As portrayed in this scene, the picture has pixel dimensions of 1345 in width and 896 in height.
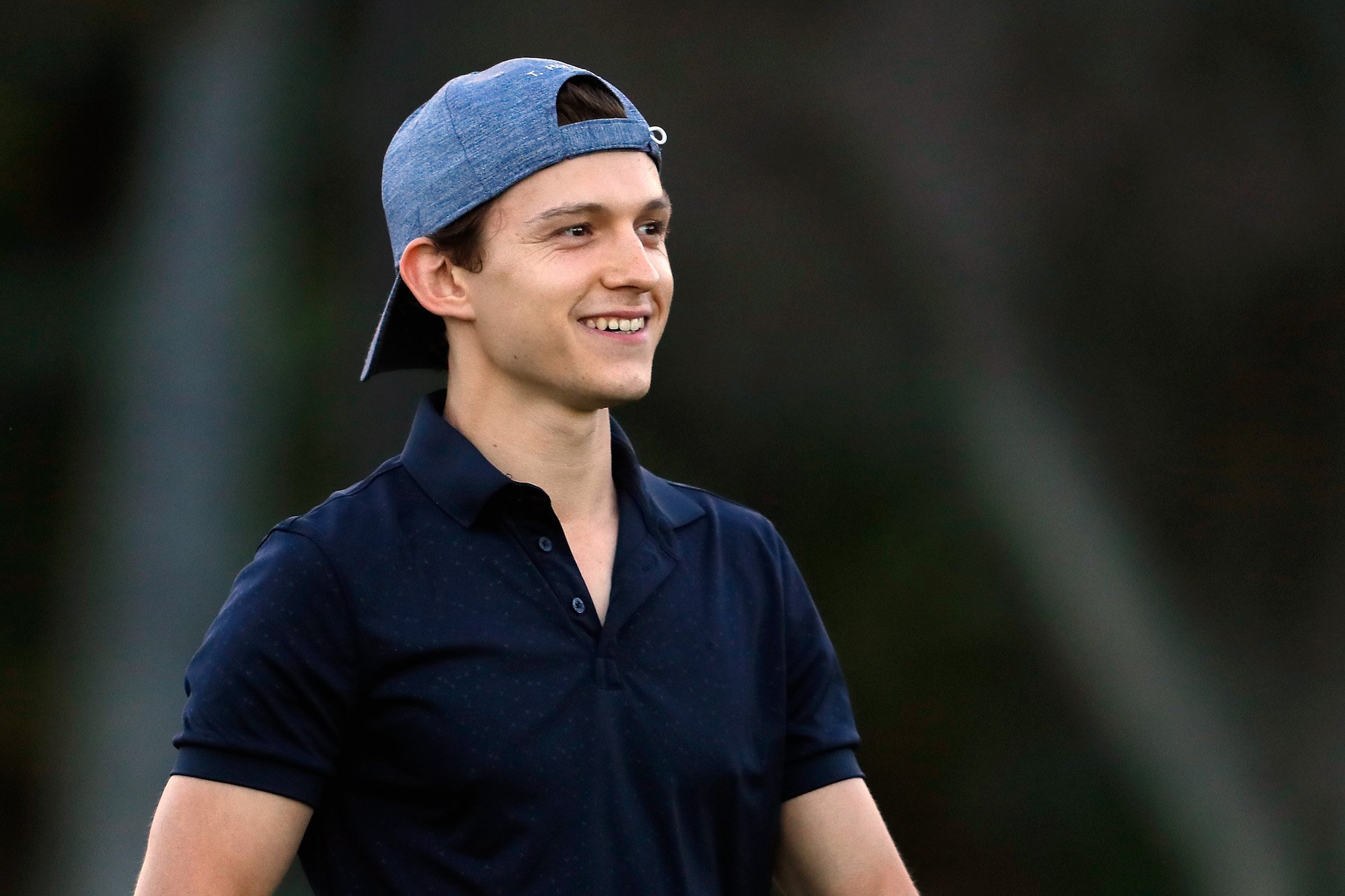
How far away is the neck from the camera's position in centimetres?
159

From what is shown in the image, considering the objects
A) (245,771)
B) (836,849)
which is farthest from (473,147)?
(836,849)

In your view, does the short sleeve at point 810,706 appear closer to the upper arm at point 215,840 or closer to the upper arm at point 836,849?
the upper arm at point 836,849

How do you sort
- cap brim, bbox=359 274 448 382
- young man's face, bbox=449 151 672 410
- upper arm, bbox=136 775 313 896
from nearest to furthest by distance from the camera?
upper arm, bbox=136 775 313 896 < young man's face, bbox=449 151 672 410 < cap brim, bbox=359 274 448 382

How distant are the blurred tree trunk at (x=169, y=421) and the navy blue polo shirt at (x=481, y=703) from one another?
2826 millimetres

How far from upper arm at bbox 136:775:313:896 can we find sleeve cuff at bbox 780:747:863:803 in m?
0.51

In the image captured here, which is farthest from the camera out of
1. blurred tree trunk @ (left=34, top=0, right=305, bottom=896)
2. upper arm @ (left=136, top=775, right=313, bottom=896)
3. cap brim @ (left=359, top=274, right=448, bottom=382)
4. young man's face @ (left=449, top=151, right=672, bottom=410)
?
blurred tree trunk @ (left=34, top=0, right=305, bottom=896)

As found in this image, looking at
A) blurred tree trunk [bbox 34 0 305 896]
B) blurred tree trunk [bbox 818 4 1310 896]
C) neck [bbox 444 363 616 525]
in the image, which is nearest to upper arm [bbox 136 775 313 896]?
neck [bbox 444 363 616 525]

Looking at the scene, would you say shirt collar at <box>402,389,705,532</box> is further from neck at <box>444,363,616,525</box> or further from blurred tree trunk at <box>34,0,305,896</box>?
blurred tree trunk at <box>34,0,305,896</box>

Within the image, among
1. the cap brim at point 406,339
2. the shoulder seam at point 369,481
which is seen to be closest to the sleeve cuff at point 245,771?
the shoulder seam at point 369,481

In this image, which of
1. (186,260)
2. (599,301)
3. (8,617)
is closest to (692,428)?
(186,260)

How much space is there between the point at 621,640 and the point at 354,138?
3252 mm

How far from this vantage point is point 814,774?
5.33 feet

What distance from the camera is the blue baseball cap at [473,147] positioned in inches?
61.8

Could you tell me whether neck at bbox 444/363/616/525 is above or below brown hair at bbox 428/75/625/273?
below
